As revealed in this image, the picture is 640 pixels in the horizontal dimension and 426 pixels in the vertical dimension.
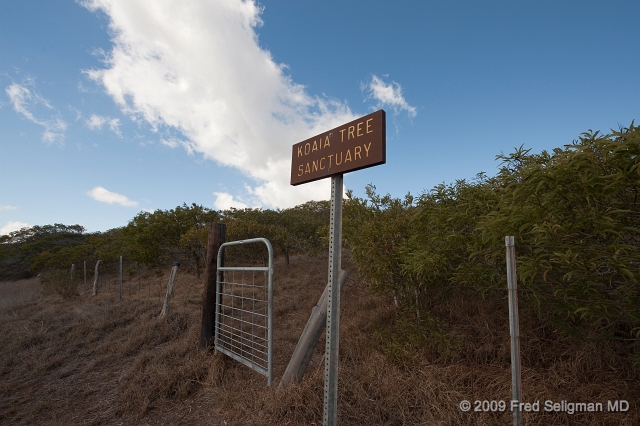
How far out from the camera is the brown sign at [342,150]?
7.65 feet

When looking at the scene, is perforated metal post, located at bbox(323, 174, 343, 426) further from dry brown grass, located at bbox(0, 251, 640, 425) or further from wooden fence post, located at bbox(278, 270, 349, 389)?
wooden fence post, located at bbox(278, 270, 349, 389)

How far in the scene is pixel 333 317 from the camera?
Result: 2.56m

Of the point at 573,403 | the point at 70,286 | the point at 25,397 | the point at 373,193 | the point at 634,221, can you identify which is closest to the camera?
the point at 634,221

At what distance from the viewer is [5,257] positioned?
28344mm

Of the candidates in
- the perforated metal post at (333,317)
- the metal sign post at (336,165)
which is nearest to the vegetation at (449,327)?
the perforated metal post at (333,317)

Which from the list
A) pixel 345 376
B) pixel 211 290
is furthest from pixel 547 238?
pixel 211 290

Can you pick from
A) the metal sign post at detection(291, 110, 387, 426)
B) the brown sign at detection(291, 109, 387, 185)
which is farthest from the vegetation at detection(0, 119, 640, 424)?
the brown sign at detection(291, 109, 387, 185)

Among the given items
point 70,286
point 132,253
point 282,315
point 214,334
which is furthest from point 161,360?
point 132,253

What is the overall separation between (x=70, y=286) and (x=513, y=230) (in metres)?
13.0

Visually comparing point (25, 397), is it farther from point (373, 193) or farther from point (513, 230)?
point (513, 230)

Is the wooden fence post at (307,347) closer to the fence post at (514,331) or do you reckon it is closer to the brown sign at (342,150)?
the brown sign at (342,150)

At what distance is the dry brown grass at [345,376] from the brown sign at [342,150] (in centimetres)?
200

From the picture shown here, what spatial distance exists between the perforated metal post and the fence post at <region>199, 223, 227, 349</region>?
2.93 m

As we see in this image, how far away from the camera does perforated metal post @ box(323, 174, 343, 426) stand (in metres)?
2.50
